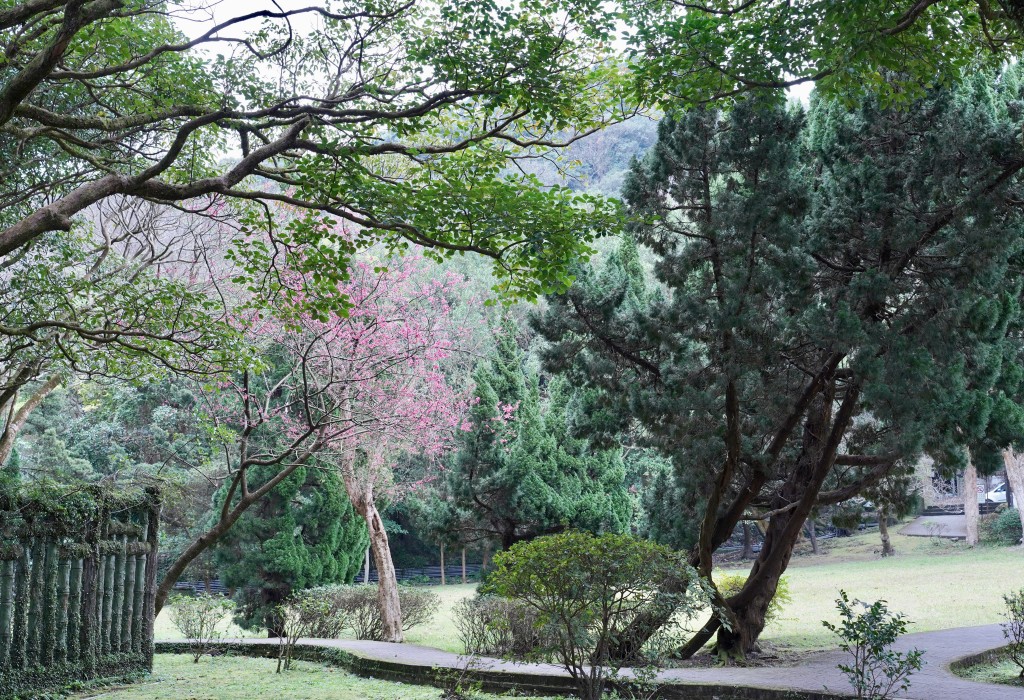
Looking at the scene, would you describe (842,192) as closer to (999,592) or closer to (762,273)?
(762,273)

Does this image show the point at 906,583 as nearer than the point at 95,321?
No

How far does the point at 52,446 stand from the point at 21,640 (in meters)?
17.6

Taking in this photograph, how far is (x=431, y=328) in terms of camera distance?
1490cm

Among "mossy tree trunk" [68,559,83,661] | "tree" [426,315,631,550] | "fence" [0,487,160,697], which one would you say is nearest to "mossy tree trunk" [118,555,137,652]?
"fence" [0,487,160,697]

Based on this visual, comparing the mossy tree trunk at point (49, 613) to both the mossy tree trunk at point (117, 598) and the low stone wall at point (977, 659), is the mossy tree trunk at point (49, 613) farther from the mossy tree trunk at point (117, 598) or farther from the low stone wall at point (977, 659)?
the low stone wall at point (977, 659)

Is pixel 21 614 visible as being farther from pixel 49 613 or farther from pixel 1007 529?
pixel 1007 529

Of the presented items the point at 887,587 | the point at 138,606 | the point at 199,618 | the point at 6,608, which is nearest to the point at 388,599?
the point at 199,618

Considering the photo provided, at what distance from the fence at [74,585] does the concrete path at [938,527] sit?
96.3ft

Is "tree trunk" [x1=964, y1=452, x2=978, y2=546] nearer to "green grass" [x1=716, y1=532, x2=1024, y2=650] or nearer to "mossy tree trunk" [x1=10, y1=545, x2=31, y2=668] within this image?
"green grass" [x1=716, y1=532, x2=1024, y2=650]

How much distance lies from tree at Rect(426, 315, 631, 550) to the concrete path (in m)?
22.7

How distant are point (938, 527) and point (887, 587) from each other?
43.3ft

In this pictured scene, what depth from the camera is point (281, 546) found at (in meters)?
15.5

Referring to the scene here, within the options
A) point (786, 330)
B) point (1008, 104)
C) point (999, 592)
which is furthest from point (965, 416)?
point (999, 592)

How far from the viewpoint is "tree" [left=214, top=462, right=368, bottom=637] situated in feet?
50.6
